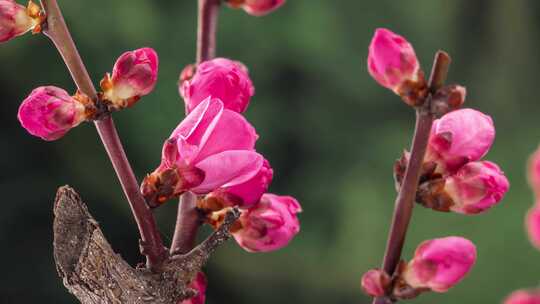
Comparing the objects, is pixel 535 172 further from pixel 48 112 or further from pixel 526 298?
pixel 48 112

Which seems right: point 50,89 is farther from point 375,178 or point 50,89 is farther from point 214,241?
point 375,178

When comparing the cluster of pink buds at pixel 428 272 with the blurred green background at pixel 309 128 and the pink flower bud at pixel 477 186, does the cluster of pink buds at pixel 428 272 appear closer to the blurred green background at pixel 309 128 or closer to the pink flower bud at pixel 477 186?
the pink flower bud at pixel 477 186

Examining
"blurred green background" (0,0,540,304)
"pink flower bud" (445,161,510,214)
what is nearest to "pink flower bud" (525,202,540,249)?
"pink flower bud" (445,161,510,214)

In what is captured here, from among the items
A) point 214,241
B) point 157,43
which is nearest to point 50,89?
point 214,241

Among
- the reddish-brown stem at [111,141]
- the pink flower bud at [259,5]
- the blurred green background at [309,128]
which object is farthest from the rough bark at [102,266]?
the blurred green background at [309,128]

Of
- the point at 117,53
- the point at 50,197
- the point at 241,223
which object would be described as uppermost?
the point at 241,223
